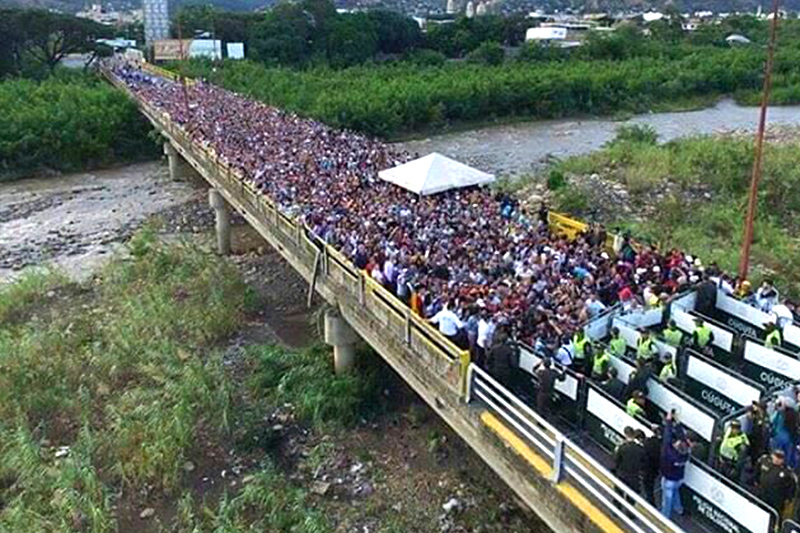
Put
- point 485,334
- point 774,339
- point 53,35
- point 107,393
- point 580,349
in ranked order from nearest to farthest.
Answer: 1. point 580,349
2. point 774,339
3. point 485,334
4. point 107,393
5. point 53,35

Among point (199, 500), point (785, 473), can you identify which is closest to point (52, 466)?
point (199, 500)

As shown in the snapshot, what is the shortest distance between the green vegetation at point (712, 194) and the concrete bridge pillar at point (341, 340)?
11447 mm

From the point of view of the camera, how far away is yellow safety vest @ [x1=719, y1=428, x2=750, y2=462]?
850 centimetres

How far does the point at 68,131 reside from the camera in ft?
157

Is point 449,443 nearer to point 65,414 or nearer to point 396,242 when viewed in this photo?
point 396,242

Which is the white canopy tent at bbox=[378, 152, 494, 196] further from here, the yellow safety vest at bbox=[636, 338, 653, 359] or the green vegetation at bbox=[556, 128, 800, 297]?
the yellow safety vest at bbox=[636, 338, 653, 359]

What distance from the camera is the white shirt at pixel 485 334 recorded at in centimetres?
1149

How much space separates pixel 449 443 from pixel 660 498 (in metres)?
6.95

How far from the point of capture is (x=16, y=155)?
4612 cm

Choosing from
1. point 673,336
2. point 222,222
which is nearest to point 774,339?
point 673,336

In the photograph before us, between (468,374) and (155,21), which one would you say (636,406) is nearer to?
(468,374)

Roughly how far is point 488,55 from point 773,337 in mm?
74504

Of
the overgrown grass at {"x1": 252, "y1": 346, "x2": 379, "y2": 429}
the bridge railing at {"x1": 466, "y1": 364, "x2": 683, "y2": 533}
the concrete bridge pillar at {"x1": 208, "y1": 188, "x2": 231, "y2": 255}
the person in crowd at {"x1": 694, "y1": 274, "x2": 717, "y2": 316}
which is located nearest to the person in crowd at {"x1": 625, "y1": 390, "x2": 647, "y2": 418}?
the bridge railing at {"x1": 466, "y1": 364, "x2": 683, "y2": 533}

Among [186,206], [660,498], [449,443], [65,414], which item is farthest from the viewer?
[186,206]
